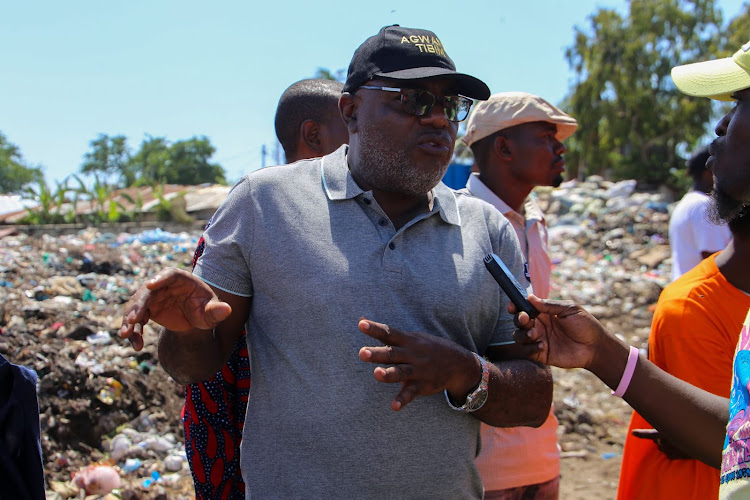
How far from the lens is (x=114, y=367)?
5.36 meters

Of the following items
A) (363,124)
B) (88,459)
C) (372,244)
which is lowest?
(88,459)

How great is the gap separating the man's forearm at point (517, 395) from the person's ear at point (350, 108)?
35.6 inches

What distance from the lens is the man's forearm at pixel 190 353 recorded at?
172 cm

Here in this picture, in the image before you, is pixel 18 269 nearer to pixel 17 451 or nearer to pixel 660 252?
pixel 17 451

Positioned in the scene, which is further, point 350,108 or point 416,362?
point 350,108

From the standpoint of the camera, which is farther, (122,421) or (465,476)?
(122,421)

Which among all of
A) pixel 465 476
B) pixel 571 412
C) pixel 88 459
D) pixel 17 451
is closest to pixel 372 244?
pixel 465 476

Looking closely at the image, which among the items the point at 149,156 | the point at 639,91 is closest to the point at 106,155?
the point at 149,156

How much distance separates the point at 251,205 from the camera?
1.79 m

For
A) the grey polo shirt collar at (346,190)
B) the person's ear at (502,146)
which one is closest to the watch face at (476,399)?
the grey polo shirt collar at (346,190)

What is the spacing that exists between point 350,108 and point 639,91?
3072cm

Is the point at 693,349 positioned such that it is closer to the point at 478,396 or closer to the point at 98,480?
the point at 478,396

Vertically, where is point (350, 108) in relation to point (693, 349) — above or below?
above

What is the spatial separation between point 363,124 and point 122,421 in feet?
13.3
